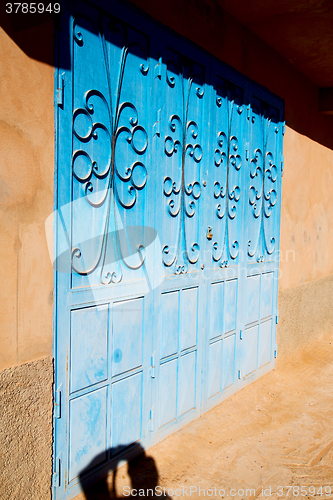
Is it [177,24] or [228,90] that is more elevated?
[177,24]

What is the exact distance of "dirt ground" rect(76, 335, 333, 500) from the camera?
276 centimetres

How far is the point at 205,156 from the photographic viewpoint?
11.7 feet

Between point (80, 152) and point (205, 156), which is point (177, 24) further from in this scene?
point (80, 152)

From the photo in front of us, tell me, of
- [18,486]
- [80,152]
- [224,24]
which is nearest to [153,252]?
[80,152]

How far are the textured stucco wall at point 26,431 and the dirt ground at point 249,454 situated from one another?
47 cm

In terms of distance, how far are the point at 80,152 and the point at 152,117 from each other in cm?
80

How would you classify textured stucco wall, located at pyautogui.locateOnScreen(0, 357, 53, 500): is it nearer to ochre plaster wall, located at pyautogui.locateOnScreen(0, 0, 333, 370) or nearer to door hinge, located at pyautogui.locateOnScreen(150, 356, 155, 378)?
ochre plaster wall, located at pyautogui.locateOnScreen(0, 0, 333, 370)

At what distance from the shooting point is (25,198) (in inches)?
85.0

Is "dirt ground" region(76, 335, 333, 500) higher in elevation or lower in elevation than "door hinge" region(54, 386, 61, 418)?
lower

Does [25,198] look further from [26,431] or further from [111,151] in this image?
[26,431]

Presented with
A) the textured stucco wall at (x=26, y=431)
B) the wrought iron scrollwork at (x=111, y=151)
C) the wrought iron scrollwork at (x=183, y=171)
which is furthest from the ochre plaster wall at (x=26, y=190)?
the wrought iron scrollwork at (x=183, y=171)

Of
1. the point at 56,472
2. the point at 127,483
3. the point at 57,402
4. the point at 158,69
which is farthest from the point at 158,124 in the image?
the point at 127,483

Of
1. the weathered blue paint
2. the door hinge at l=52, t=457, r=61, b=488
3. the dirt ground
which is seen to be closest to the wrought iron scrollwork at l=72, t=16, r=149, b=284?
the weathered blue paint

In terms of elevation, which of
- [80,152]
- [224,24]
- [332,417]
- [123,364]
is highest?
[224,24]
